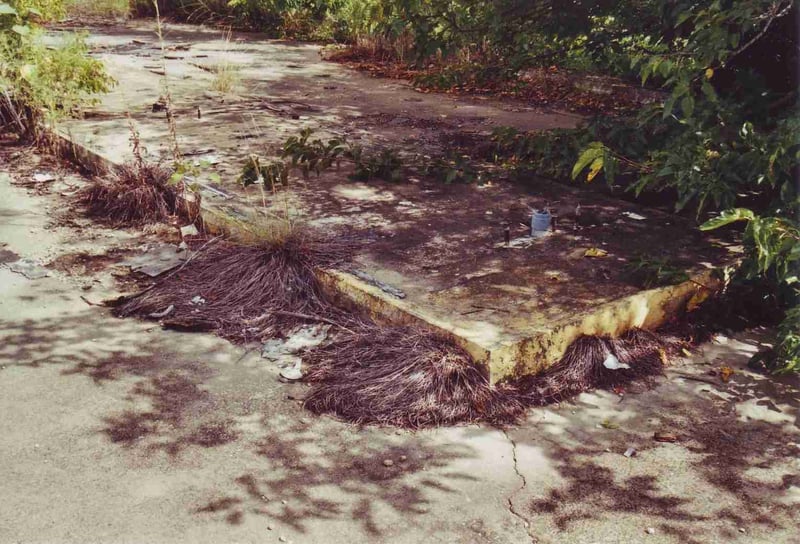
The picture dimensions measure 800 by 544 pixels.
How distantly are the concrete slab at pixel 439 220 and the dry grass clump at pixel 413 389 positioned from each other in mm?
101

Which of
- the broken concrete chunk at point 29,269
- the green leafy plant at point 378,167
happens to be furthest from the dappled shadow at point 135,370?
the green leafy plant at point 378,167

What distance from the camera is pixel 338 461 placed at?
305 cm

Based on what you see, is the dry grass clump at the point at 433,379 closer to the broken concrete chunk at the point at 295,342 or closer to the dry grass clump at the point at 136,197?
the broken concrete chunk at the point at 295,342

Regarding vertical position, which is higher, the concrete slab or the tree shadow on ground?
the concrete slab

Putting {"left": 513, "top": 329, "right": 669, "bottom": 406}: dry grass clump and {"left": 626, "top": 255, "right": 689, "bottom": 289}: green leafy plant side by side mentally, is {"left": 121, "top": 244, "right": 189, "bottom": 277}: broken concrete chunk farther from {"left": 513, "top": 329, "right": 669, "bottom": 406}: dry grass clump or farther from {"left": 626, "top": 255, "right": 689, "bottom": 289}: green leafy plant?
{"left": 626, "top": 255, "right": 689, "bottom": 289}: green leafy plant

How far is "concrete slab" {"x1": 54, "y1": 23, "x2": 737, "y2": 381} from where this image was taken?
12.5 ft

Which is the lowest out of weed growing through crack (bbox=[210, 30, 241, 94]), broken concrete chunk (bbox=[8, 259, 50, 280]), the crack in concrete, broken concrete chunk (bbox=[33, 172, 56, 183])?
broken concrete chunk (bbox=[8, 259, 50, 280])

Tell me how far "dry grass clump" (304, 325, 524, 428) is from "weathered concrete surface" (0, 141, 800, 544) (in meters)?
0.09

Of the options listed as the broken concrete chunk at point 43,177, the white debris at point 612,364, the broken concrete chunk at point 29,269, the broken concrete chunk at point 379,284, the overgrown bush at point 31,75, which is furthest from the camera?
the overgrown bush at point 31,75

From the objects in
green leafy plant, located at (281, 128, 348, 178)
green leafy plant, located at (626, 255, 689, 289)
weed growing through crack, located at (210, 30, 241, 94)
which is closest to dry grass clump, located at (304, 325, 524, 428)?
green leafy plant, located at (626, 255, 689, 289)

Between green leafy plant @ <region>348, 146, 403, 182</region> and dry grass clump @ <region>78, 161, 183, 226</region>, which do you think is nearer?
dry grass clump @ <region>78, 161, 183, 226</region>

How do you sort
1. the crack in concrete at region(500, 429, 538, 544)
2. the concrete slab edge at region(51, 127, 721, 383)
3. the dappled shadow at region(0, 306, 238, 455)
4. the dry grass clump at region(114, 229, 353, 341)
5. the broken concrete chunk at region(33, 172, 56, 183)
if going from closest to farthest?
1. the crack in concrete at region(500, 429, 538, 544)
2. the dappled shadow at region(0, 306, 238, 455)
3. the concrete slab edge at region(51, 127, 721, 383)
4. the dry grass clump at region(114, 229, 353, 341)
5. the broken concrete chunk at region(33, 172, 56, 183)

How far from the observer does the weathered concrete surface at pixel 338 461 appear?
270 cm

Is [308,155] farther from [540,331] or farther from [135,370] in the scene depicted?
[540,331]
